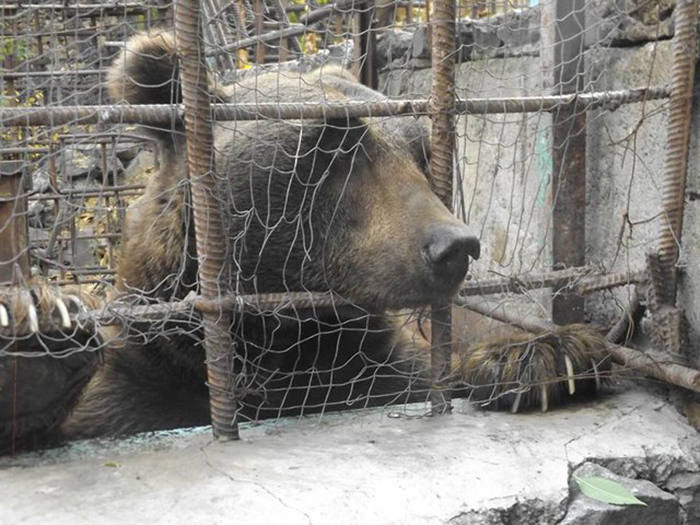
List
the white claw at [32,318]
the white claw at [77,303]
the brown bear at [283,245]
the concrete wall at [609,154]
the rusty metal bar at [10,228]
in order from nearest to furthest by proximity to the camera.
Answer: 1. the white claw at [32,318]
2. the white claw at [77,303]
3. the brown bear at [283,245]
4. the rusty metal bar at [10,228]
5. the concrete wall at [609,154]

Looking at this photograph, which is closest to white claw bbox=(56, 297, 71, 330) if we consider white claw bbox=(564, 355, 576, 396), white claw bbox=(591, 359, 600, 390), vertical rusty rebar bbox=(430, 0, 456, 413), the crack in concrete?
the crack in concrete

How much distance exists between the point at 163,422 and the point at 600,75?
2.14m

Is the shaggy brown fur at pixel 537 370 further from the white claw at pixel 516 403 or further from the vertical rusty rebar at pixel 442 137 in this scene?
the vertical rusty rebar at pixel 442 137

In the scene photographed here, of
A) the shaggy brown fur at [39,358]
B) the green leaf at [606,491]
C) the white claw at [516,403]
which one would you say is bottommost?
the green leaf at [606,491]

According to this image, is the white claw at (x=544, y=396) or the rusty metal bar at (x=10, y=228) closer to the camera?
the rusty metal bar at (x=10, y=228)

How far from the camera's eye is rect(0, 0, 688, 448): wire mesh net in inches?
112

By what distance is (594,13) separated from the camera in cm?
391

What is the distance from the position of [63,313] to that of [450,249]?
116 centimetres

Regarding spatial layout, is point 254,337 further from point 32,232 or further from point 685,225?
point 32,232

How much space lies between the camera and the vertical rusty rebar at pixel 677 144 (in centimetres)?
331

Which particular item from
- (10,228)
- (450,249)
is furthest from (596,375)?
(10,228)

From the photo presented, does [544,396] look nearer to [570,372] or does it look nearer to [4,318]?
[570,372]

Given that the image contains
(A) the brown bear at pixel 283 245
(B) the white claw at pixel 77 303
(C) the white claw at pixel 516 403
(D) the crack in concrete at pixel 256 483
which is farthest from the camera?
(C) the white claw at pixel 516 403

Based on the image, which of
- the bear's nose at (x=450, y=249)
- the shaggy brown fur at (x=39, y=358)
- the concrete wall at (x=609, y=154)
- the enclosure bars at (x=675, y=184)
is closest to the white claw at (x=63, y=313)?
the shaggy brown fur at (x=39, y=358)
